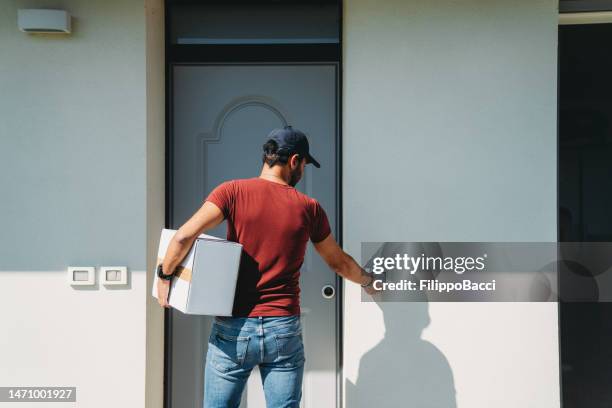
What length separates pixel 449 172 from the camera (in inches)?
116

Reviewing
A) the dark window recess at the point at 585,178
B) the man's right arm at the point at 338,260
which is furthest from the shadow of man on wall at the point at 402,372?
A: the dark window recess at the point at 585,178

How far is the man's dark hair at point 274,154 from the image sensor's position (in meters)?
2.27

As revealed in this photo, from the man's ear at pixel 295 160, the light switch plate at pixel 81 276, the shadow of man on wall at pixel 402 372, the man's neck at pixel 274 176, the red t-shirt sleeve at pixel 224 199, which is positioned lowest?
the shadow of man on wall at pixel 402 372

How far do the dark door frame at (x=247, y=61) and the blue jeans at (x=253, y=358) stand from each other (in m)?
0.95

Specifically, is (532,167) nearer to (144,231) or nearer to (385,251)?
(385,251)

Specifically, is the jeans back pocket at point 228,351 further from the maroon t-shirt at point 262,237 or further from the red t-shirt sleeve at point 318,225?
the red t-shirt sleeve at point 318,225

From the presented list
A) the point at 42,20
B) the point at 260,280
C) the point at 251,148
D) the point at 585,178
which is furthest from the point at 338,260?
the point at 42,20

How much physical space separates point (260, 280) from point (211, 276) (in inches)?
7.6

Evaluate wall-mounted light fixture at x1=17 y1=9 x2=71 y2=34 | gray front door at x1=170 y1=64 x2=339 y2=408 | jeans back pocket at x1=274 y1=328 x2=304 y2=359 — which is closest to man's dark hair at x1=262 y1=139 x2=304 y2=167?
jeans back pocket at x1=274 y1=328 x2=304 y2=359

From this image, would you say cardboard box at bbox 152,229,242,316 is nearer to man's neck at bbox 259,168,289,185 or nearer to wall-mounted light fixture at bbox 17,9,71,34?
man's neck at bbox 259,168,289,185

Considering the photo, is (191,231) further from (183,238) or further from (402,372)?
(402,372)

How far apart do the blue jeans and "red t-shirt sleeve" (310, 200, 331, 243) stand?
376 millimetres

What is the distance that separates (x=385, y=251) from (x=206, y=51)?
150 centimetres

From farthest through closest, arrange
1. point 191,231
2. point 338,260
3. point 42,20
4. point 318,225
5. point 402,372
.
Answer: point 402,372
point 42,20
point 338,260
point 318,225
point 191,231
